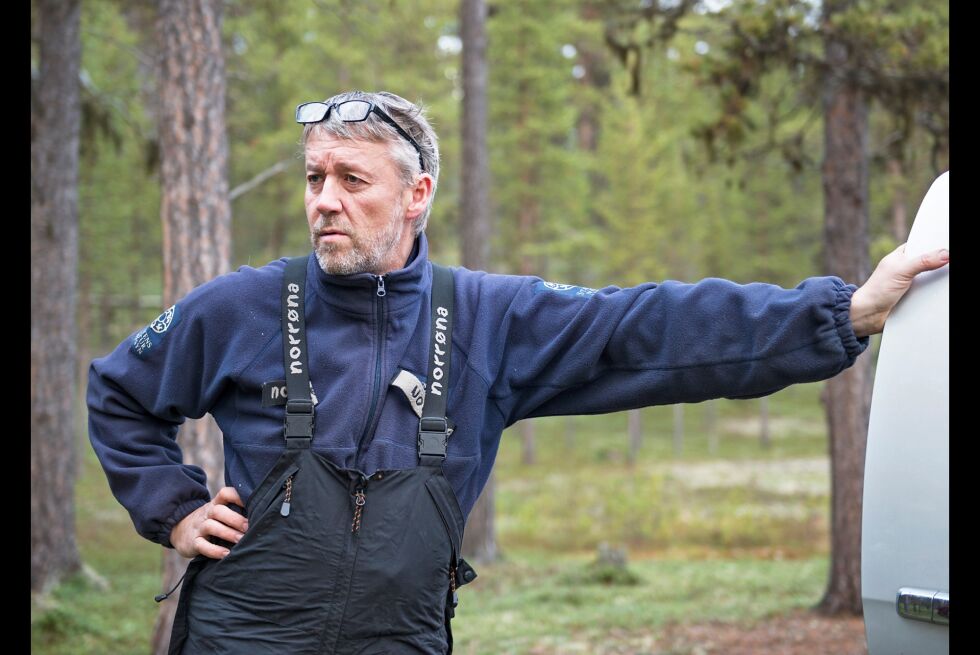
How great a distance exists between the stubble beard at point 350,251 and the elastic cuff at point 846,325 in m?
1.38

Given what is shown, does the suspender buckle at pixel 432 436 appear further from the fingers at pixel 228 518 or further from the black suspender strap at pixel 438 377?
the fingers at pixel 228 518

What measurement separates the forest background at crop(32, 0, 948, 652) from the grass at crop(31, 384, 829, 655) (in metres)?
0.08

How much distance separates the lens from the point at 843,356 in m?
2.89

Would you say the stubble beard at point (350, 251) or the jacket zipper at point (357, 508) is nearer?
the jacket zipper at point (357, 508)

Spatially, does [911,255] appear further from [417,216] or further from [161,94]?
[161,94]

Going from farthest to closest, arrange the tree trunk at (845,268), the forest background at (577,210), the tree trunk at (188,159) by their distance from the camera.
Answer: the forest background at (577,210), the tree trunk at (845,268), the tree trunk at (188,159)

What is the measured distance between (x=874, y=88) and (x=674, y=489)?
21.1 metres

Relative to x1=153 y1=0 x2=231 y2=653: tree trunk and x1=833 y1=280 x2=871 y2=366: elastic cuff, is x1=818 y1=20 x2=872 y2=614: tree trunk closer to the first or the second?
x1=153 y1=0 x2=231 y2=653: tree trunk

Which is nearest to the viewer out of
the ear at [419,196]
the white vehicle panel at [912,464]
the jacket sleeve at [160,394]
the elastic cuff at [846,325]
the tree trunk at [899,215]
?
the white vehicle panel at [912,464]

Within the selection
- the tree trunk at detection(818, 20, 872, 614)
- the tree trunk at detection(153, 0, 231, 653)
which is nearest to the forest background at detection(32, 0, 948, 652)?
the tree trunk at detection(818, 20, 872, 614)

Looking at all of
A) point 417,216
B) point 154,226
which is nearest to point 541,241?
point 154,226

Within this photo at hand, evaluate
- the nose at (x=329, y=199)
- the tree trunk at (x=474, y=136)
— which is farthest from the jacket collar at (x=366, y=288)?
the tree trunk at (x=474, y=136)

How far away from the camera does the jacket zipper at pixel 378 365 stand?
303 centimetres

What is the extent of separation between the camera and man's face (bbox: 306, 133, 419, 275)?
126 inches
